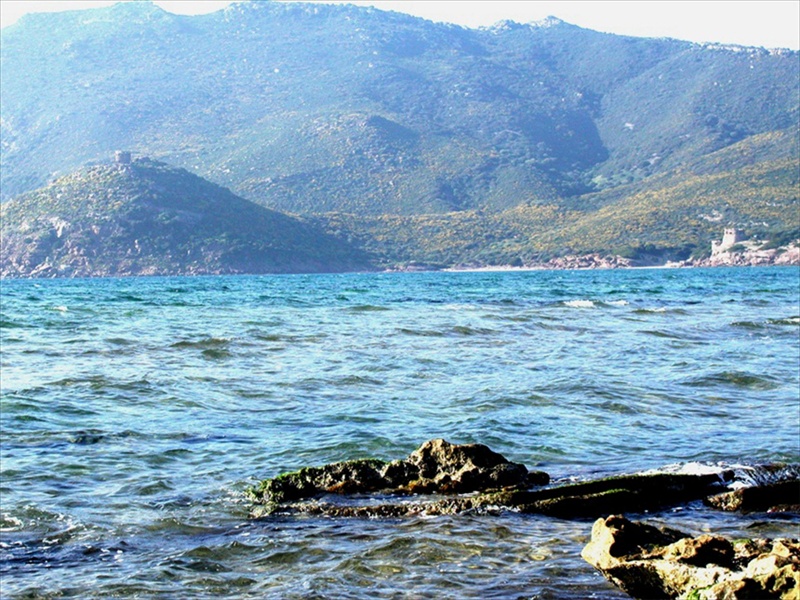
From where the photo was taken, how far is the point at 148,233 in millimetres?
159000

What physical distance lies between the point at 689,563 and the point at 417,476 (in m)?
3.97

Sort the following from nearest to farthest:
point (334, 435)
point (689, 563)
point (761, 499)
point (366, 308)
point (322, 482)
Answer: point (689, 563), point (761, 499), point (322, 482), point (334, 435), point (366, 308)

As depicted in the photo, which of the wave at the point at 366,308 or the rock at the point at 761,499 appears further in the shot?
the wave at the point at 366,308

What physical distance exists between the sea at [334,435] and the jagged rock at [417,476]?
511mm

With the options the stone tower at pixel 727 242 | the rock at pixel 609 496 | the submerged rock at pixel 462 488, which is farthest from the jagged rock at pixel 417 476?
the stone tower at pixel 727 242

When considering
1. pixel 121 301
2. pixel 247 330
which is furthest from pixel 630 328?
pixel 121 301

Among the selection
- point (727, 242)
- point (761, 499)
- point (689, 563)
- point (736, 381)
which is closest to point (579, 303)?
point (736, 381)

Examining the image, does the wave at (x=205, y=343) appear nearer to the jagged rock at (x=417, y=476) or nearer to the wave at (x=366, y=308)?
the wave at (x=366, y=308)

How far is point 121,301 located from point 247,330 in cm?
2085

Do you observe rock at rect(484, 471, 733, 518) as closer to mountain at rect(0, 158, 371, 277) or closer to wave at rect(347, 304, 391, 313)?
wave at rect(347, 304, 391, 313)

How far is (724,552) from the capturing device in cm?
605

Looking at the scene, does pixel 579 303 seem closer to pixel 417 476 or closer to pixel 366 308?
pixel 366 308

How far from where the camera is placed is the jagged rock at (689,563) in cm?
539

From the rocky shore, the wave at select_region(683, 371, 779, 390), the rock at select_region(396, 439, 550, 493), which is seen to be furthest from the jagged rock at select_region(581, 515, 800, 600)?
the wave at select_region(683, 371, 779, 390)
